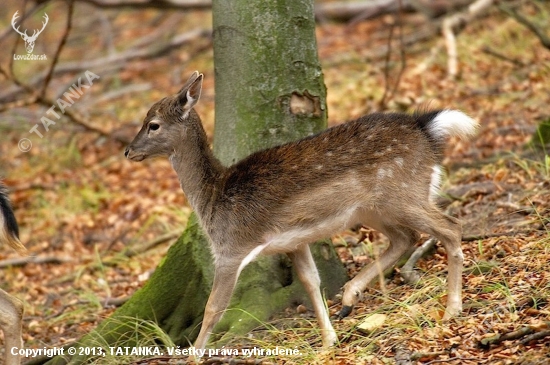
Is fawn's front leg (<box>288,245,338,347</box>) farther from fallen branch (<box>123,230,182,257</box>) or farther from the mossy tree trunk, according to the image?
fallen branch (<box>123,230,182,257</box>)

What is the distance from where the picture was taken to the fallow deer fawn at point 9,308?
19.5 ft

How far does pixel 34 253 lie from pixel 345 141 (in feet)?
17.1

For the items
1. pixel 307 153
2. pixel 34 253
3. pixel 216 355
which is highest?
pixel 307 153

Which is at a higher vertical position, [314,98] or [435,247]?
[314,98]

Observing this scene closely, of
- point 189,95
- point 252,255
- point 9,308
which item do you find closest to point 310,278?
point 252,255

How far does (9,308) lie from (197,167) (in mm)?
1701

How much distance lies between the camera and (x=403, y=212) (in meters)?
5.54

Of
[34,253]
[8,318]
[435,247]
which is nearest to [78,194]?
[34,253]

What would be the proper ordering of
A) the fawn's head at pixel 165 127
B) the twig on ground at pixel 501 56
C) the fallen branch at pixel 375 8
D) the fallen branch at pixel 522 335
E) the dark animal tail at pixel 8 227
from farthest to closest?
1. the fallen branch at pixel 375 8
2. the twig on ground at pixel 501 56
3. the dark animal tail at pixel 8 227
4. the fawn's head at pixel 165 127
5. the fallen branch at pixel 522 335

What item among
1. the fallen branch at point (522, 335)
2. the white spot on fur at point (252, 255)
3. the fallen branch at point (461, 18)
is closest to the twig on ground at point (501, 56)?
the fallen branch at point (461, 18)

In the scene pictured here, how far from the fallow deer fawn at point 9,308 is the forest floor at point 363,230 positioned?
2.72 ft

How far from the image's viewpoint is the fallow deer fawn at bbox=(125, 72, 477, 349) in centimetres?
554

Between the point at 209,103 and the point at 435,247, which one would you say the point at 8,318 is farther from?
the point at 209,103

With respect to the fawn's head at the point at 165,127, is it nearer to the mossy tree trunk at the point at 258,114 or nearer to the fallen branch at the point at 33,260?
the mossy tree trunk at the point at 258,114
